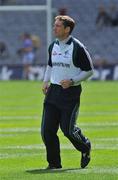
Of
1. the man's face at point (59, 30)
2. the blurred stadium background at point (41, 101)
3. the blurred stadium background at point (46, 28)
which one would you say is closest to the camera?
the man's face at point (59, 30)

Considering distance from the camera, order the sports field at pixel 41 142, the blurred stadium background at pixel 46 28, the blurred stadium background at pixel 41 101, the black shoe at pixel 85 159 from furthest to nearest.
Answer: the blurred stadium background at pixel 46 28 → the blurred stadium background at pixel 41 101 → the black shoe at pixel 85 159 → the sports field at pixel 41 142

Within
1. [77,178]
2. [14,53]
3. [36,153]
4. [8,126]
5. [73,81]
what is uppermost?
[73,81]

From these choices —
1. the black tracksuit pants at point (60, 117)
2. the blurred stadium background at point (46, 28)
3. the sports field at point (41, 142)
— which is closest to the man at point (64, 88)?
the black tracksuit pants at point (60, 117)

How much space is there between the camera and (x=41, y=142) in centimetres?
1309

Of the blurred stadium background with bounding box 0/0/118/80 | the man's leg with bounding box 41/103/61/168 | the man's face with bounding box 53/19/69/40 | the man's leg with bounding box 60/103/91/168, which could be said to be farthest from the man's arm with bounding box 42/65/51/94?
the blurred stadium background with bounding box 0/0/118/80

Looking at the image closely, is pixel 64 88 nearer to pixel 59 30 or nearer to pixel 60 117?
pixel 60 117

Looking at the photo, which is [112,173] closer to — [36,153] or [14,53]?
[36,153]

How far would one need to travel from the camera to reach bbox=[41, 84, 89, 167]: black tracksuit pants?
396 inches

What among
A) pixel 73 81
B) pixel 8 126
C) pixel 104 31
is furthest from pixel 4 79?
pixel 73 81

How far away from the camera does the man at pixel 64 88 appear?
10062 millimetres

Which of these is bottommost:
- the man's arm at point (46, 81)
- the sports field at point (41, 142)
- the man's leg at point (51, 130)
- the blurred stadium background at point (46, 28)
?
the blurred stadium background at point (46, 28)

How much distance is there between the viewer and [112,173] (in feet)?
31.4

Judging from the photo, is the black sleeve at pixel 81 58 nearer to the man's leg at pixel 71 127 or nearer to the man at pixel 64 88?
the man at pixel 64 88

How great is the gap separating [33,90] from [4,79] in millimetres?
7181
